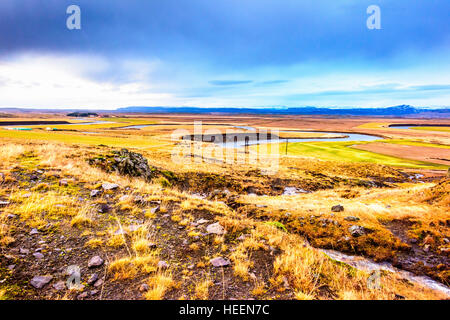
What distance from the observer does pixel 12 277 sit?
14.3 ft

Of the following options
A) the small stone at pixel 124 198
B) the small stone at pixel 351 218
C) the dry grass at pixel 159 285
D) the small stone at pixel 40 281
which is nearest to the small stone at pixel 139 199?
the small stone at pixel 124 198

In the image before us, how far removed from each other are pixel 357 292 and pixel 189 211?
6.44 m

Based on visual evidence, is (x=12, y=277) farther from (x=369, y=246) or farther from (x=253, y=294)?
(x=369, y=246)

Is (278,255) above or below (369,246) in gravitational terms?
A: above

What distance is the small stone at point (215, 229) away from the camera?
287 inches

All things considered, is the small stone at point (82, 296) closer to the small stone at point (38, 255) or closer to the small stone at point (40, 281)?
the small stone at point (40, 281)

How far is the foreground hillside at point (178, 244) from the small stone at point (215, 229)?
4cm

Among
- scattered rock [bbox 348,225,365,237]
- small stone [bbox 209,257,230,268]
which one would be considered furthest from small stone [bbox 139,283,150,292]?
scattered rock [bbox 348,225,365,237]

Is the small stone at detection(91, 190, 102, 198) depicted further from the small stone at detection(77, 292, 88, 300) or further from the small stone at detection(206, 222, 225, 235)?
the small stone at detection(77, 292, 88, 300)

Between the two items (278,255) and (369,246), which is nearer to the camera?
(278,255)

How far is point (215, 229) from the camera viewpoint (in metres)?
7.48

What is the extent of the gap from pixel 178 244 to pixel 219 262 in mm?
1561

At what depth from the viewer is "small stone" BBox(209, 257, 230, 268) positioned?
18.3 ft
